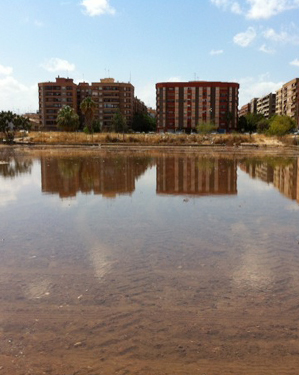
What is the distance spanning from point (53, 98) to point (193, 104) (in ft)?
172

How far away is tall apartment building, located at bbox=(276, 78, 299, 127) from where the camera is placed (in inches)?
6136

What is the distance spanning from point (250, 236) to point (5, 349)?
22.5 feet

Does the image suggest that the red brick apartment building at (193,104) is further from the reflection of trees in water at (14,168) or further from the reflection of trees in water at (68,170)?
the reflection of trees in water at (68,170)

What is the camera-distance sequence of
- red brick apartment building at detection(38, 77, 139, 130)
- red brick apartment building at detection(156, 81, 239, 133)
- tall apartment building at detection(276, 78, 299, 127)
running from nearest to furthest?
red brick apartment building at detection(156, 81, 239, 133) → red brick apartment building at detection(38, 77, 139, 130) → tall apartment building at detection(276, 78, 299, 127)

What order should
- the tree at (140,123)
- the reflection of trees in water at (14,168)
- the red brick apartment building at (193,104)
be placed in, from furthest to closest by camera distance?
the tree at (140,123) → the red brick apartment building at (193,104) → the reflection of trees in water at (14,168)

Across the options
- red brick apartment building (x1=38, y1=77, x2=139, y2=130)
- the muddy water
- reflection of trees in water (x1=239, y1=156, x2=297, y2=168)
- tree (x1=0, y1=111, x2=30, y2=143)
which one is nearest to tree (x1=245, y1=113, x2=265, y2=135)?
red brick apartment building (x1=38, y1=77, x2=139, y2=130)

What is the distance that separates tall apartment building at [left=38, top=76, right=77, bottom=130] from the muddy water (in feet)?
462

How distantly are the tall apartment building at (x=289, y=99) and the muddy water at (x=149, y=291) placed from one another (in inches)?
5986

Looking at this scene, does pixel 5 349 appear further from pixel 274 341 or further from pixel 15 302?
pixel 274 341

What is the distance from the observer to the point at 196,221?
38.7 ft

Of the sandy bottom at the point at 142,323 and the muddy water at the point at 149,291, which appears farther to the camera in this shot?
the muddy water at the point at 149,291

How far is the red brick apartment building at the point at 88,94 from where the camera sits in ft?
485

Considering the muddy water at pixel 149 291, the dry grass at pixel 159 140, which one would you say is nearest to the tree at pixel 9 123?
the dry grass at pixel 159 140

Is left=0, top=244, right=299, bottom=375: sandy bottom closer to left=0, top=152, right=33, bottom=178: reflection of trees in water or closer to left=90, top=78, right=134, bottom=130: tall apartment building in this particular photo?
left=0, top=152, right=33, bottom=178: reflection of trees in water
